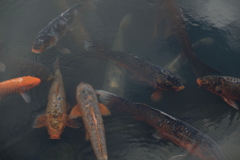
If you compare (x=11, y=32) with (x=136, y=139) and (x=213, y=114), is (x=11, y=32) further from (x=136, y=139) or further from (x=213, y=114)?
(x=213, y=114)

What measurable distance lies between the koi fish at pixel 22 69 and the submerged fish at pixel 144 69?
123cm

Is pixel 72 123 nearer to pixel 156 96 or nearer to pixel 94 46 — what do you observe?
pixel 156 96

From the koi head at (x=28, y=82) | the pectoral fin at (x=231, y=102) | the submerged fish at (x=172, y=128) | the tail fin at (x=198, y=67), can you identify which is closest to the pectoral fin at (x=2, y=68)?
the koi head at (x=28, y=82)

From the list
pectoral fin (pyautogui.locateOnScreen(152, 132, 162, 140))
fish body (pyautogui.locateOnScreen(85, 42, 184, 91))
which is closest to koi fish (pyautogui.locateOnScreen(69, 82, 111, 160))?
pectoral fin (pyautogui.locateOnScreen(152, 132, 162, 140))

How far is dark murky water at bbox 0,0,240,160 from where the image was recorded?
3.23m

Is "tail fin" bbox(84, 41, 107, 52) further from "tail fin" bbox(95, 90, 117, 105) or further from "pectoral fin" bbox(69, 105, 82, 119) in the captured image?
"pectoral fin" bbox(69, 105, 82, 119)

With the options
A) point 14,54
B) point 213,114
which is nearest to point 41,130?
point 14,54

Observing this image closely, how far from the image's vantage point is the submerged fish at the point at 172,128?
110 inches

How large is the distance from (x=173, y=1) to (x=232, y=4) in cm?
201

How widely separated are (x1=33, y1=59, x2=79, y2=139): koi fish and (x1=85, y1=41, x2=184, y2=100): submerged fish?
4.61ft

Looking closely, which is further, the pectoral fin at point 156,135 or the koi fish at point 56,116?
the pectoral fin at point 156,135

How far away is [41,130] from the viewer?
3484 millimetres

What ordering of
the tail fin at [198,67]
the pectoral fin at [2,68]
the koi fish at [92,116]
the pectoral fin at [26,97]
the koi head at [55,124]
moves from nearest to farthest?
the koi fish at [92,116] < the koi head at [55,124] < the pectoral fin at [26,97] < the tail fin at [198,67] < the pectoral fin at [2,68]

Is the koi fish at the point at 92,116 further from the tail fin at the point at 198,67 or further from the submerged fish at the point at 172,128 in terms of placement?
the tail fin at the point at 198,67
